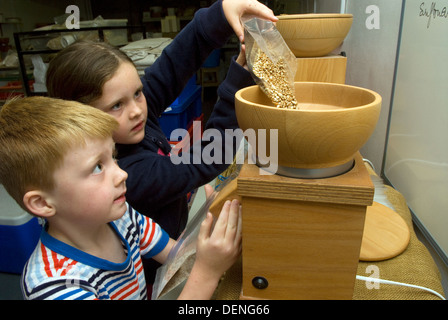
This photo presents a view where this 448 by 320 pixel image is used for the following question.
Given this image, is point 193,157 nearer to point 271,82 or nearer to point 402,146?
point 271,82

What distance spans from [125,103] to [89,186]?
0.28m

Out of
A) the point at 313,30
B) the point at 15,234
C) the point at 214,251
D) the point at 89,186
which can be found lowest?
the point at 15,234

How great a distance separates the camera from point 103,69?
73cm

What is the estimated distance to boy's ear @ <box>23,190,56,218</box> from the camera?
20.8 inches

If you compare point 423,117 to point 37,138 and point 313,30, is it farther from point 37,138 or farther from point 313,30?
point 37,138

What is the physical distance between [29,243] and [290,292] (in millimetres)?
1352

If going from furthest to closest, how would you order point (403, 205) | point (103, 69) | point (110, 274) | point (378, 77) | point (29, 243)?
point (29, 243) < point (378, 77) < point (403, 205) < point (103, 69) < point (110, 274)

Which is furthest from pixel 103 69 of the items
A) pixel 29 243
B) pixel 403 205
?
pixel 29 243

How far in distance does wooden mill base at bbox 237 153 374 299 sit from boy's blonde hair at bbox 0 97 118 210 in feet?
0.96

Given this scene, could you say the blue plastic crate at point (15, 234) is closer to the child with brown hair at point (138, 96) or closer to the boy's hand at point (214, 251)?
the child with brown hair at point (138, 96)

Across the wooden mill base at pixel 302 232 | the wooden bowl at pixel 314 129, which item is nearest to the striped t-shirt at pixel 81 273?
the wooden mill base at pixel 302 232

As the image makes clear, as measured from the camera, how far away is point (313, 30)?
81cm

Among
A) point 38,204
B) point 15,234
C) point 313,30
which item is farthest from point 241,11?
point 15,234

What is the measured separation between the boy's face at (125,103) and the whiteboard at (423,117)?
71cm
